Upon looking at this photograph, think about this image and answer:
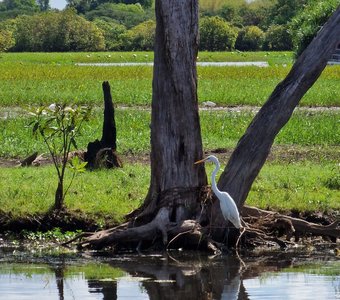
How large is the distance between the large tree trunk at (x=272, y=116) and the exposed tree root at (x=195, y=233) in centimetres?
36

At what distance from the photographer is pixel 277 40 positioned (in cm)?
7644

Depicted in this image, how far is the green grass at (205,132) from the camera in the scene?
64.7 feet

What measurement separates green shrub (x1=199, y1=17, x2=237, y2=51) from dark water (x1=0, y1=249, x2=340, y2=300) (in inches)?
2304

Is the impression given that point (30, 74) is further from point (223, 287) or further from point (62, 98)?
point (223, 287)

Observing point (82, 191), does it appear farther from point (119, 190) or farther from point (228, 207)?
point (228, 207)

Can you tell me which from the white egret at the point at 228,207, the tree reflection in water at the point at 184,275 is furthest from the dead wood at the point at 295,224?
the white egret at the point at 228,207

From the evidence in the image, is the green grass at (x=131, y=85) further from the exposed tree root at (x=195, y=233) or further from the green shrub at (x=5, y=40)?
the green shrub at (x=5, y=40)

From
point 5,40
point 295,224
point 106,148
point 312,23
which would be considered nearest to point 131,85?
point 312,23

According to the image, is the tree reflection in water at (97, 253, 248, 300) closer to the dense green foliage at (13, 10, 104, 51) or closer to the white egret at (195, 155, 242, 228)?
the white egret at (195, 155, 242, 228)

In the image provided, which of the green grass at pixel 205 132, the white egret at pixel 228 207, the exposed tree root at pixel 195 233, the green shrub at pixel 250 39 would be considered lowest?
the green shrub at pixel 250 39

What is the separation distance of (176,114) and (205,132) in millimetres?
8216

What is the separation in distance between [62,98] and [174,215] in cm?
1525

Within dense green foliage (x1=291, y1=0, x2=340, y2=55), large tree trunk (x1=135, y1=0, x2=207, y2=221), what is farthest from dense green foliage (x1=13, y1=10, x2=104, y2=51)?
large tree trunk (x1=135, y1=0, x2=207, y2=221)

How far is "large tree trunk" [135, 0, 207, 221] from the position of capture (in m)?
13.3
